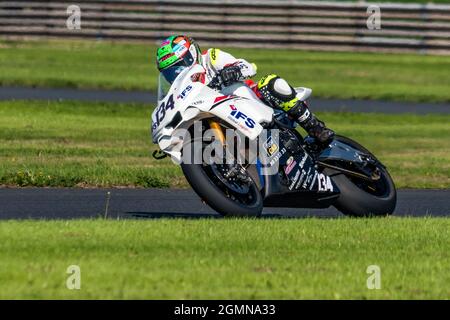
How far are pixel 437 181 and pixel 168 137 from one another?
5.55 meters

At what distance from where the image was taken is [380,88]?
25.8 m

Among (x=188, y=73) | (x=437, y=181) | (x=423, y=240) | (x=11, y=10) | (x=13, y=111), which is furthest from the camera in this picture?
(x=11, y=10)

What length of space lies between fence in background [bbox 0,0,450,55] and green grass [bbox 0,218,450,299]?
21.6m

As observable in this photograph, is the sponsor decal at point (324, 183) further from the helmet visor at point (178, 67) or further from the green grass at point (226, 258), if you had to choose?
the helmet visor at point (178, 67)

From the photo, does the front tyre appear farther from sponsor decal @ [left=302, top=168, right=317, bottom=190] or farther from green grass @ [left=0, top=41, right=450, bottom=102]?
green grass @ [left=0, top=41, right=450, bottom=102]

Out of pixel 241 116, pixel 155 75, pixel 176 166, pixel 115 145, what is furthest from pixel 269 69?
pixel 241 116

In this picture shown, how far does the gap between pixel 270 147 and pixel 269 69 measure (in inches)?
729

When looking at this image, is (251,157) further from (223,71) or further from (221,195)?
(223,71)

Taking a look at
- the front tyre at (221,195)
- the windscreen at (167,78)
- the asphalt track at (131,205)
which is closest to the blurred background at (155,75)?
the asphalt track at (131,205)

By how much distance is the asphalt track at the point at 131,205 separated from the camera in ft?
33.2

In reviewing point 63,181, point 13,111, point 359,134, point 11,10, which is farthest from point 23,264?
point 11,10

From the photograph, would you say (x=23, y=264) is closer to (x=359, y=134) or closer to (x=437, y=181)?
(x=437, y=181)

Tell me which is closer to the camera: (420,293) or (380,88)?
(420,293)
